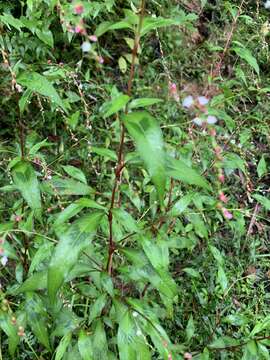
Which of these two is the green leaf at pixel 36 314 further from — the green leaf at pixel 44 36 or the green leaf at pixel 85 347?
the green leaf at pixel 44 36

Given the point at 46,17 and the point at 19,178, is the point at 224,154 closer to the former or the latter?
the point at 19,178

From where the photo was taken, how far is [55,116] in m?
3.42

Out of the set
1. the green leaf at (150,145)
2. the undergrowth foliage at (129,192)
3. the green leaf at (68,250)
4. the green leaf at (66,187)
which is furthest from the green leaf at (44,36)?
the green leaf at (150,145)

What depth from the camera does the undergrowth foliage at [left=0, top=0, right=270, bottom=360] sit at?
1.59 meters

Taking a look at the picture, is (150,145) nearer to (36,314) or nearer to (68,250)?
(68,250)

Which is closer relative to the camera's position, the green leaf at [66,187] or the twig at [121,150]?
the twig at [121,150]

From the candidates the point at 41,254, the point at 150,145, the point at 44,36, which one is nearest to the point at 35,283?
the point at 41,254

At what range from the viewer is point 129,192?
2545 mm

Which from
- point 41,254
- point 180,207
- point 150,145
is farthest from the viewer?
point 180,207

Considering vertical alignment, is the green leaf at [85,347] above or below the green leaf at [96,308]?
below

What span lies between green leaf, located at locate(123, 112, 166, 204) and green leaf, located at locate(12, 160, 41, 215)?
25.0 inches

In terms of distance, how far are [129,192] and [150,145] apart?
1291 millimetres

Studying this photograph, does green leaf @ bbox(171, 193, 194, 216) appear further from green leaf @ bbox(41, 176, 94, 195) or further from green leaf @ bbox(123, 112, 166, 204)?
green leaf @ bbox(123, 112, 166, 204)

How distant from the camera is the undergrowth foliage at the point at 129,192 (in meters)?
1.59
